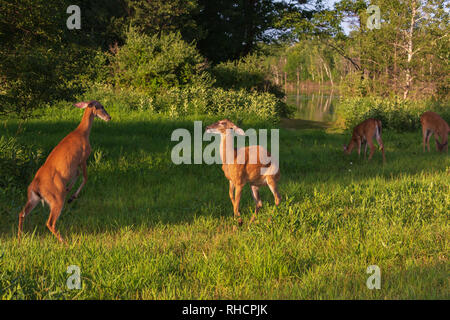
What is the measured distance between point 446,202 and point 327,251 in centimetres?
343

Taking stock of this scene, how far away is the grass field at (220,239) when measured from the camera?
4250 millimetres

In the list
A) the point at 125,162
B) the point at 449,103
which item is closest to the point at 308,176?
the point at 125,162

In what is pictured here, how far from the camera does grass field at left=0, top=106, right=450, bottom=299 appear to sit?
4.25 meters

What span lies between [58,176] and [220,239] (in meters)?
2.42

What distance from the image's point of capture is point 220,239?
5770 millimetres

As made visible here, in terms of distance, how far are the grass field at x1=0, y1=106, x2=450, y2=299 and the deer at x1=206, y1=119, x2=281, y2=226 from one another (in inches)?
16.4

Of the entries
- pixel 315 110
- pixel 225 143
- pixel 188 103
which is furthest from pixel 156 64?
pixel 315 110

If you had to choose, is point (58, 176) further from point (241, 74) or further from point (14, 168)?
point (241, 74)

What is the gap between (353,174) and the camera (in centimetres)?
1077

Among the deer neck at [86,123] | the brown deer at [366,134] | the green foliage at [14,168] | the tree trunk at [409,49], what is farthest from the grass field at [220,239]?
the tree trunk at [409,49]

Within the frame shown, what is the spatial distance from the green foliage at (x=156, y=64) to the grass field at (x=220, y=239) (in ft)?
41.8

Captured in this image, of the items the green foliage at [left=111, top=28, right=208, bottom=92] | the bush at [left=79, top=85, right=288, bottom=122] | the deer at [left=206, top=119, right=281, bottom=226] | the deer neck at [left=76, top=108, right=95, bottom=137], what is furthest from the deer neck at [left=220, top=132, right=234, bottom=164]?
the green foliage at [left=111, top=28, right=208, bottom=92]

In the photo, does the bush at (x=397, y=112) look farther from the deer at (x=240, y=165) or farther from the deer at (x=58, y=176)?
the deer at (x=58, y=176)

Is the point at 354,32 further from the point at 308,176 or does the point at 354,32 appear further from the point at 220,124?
the point at 220,124
